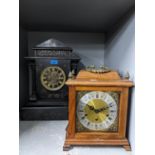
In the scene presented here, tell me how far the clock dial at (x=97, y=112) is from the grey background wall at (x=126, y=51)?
89 millimetres

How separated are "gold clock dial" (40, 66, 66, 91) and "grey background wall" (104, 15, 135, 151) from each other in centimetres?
33

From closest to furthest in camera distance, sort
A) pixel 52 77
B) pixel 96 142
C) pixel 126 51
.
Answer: pixel 96 142
pixel 126 51
pixel 52 77

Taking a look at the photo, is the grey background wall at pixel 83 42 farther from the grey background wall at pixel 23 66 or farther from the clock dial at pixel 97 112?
the clock dial at pixel 97 112

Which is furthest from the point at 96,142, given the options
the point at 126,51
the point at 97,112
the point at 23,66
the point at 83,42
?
the point at 83,42

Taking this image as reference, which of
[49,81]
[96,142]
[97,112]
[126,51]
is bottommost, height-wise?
[96,142]

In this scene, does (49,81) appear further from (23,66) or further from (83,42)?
(83,42)

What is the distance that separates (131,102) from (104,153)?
0.24 metres

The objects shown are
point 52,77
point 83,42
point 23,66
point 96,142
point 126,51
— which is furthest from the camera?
point 83,42

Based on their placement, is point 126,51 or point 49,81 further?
point 49,81

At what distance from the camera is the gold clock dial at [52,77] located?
3.66 ft

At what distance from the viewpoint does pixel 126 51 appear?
877mm

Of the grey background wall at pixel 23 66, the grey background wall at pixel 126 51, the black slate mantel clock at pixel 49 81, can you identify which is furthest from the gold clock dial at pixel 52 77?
the grey background wall at pixel 126 51
